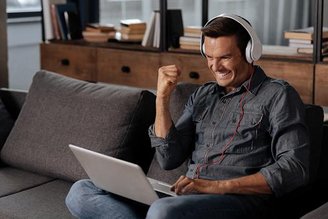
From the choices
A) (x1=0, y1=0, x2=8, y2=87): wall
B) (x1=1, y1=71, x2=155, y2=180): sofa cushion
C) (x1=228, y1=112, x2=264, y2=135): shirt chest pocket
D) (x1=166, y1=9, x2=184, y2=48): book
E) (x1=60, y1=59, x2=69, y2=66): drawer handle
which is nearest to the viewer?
(x1=228, y1=112, x2=264, y2=135): shirt chest pocket

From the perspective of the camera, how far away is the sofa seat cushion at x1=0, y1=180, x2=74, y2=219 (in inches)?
92.4

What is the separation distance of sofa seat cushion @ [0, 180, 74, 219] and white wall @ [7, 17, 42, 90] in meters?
2.76

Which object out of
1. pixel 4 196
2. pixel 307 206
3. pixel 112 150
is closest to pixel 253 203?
pixel 307 206

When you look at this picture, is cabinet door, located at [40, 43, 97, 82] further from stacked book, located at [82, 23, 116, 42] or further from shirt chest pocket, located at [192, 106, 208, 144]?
shirt chest pocket, located at [192, 106, 208, 144]

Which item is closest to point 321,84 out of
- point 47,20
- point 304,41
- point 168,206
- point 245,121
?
point 304,41

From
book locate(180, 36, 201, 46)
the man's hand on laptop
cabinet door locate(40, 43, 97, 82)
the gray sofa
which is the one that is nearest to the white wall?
cabinet door locate(40, 43, 97, 82)

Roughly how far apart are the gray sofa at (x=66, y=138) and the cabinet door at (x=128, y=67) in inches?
32.6

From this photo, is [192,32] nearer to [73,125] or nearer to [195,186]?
[73,125]

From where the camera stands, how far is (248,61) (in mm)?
2123

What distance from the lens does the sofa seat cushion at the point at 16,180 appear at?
2.64m

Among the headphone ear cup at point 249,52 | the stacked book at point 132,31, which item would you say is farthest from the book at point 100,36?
the headphone ear cup at point 249,52

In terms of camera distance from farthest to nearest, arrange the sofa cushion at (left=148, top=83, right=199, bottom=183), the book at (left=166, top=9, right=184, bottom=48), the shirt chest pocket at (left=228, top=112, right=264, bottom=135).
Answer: the book at (left=166, top=9, right=184, bottom=48)
the sofa cushion at (left=148, top=83, right=199, bottom=183)
the shirt chest pocket at (left=228, top=112, right=264, bottom=135)

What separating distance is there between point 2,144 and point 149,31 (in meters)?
1.15

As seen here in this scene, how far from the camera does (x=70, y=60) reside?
4.13 metres
